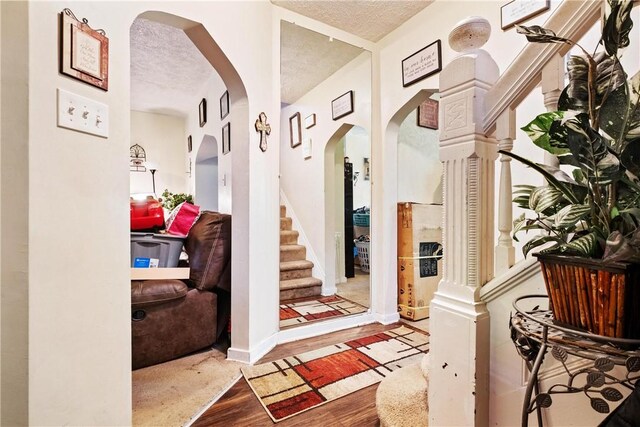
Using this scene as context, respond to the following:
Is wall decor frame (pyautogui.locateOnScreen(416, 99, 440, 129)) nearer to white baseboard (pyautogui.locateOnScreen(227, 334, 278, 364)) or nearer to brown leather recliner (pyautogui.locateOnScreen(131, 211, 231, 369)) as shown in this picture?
brown leather recliner (pyautogui.locateOnScreen(131, 211, 231, 369))

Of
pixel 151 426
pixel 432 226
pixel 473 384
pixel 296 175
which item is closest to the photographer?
pixel 473 384

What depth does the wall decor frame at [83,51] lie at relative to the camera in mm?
980

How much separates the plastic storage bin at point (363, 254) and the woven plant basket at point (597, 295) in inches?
144

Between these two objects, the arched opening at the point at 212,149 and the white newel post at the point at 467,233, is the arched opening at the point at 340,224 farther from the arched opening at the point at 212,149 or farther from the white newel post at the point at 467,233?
the white newel post at the point at 467,233

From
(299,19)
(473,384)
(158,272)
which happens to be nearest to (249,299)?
(158,272)

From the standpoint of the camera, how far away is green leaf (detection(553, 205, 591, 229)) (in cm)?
56

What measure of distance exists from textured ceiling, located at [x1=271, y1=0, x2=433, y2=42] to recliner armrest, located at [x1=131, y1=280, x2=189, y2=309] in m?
2.26

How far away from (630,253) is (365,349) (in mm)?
1932

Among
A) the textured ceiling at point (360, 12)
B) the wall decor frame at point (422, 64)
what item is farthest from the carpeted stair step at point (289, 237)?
the textured ceiling at point (360, 12)

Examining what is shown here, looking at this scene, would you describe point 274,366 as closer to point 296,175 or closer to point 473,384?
point 473,384

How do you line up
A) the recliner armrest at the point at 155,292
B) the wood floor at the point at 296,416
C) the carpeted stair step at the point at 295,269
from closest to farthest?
the wood floor at the point at 296,416 → the recliner armrest at the point at 155,292 → the carpeted stair step at the point at 295,269

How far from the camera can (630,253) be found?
520 millimetres

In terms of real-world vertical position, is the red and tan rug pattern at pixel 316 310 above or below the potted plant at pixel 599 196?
below

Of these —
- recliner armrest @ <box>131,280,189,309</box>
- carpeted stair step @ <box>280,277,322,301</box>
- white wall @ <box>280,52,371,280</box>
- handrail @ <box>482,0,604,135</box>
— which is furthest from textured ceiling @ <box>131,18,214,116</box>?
handrail @ <box>482,0,604,135</box>
